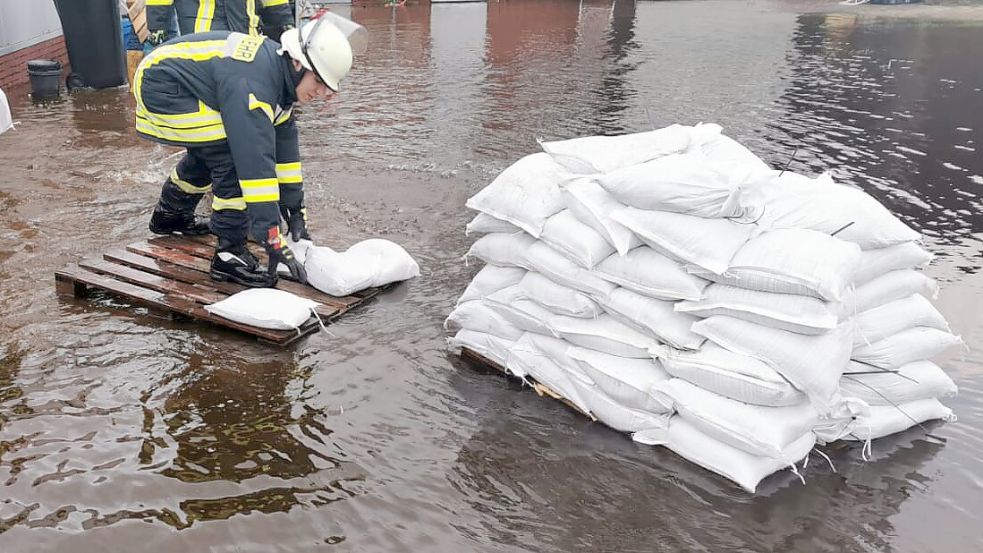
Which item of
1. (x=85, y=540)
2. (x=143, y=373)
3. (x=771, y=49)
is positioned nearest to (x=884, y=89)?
(x=771, y=49)

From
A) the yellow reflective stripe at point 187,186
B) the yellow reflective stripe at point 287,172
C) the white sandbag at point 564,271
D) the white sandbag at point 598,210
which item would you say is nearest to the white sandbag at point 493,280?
the white sandbag at point 564,271

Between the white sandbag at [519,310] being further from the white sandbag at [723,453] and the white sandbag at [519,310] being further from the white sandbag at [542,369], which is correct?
the white sandbag at [723,453]

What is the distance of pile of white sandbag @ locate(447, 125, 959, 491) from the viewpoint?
2.96 meters

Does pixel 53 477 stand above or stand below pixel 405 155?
below

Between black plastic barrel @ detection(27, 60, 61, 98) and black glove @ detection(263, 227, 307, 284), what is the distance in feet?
18.3

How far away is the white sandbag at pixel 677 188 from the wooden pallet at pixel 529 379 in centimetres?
90

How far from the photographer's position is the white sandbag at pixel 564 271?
11.1 ft

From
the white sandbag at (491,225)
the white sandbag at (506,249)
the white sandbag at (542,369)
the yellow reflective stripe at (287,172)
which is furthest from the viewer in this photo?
the yellow reflective stripe at (287,172)

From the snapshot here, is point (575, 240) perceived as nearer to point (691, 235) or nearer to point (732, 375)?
point (691, 235)

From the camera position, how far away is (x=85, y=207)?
548cm

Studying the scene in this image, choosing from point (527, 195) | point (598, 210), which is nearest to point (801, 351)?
point (598, 210)

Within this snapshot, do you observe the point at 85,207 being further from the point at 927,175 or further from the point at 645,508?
the point at 927,175

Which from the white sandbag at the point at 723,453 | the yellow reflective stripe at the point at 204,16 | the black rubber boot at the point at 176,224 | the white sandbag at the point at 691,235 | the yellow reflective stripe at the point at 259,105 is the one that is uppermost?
the yellow reflective stripe at the point at 204,16

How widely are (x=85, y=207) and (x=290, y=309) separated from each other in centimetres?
253
